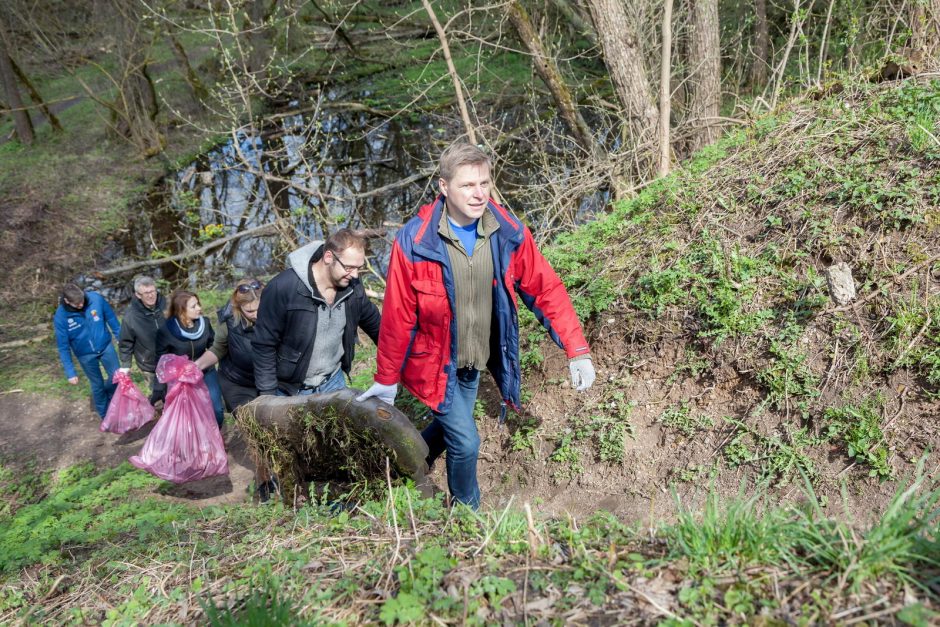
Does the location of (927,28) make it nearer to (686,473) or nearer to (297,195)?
(686,473)

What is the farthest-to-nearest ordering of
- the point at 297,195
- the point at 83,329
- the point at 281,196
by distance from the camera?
the point at 281,196 < the point at 297,195 < the point at 83,329

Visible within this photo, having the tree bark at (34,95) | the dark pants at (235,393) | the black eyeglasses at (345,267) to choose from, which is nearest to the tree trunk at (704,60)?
the black eyeglasses at (345,267)

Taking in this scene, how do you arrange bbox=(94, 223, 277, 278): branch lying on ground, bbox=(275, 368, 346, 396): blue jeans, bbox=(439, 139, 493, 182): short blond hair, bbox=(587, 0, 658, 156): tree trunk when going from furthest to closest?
bbox=(94, 223, 277, 278): branch lying on ground < bbox=(587, 0, 658, 156): tree trunk < bbox=(275, 368, 346, 396): blue jeans < bbox=(439, 139, 493, 182): short blond hair

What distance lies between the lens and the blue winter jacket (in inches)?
245

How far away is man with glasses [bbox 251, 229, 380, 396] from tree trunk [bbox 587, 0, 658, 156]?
4673 millimetres

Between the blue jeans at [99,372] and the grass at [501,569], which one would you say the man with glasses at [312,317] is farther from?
the blue jeans at [99,372]

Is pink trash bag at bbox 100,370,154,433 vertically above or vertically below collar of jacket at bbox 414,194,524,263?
below

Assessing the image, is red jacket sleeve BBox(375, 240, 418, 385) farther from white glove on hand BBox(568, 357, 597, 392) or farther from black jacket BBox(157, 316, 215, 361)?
black jacket BBox(157, 316, 215, 361)

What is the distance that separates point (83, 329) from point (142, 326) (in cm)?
113

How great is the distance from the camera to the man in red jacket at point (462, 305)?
3.11 m

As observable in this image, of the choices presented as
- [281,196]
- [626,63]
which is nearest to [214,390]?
[626,63]

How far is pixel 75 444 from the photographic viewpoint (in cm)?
650

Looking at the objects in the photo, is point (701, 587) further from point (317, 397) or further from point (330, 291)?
point (330, 291)

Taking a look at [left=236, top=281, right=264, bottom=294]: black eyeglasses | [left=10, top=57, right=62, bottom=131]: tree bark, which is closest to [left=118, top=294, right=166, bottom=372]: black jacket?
[left=236, top=281, right=264, bottom=294]: black eyeglasses
